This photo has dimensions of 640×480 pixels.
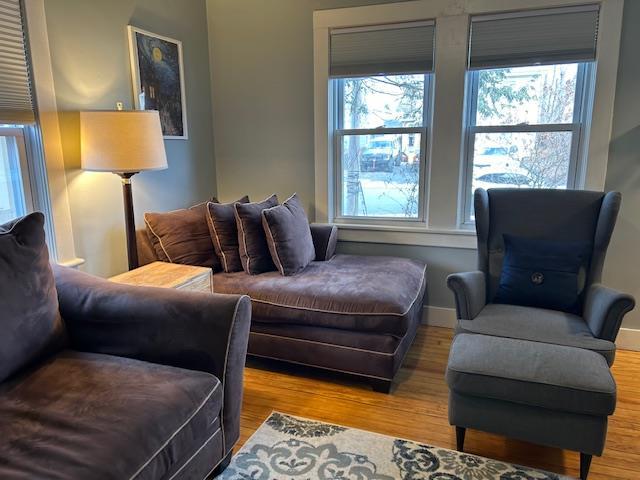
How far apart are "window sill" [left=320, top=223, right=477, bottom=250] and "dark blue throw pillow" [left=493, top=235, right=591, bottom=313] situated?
63 cm

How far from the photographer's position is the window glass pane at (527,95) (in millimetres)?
2852

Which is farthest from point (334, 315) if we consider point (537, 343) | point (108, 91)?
point (108, 91)

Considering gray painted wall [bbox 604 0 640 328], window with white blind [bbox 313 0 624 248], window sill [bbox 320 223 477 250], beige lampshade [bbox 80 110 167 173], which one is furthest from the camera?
window sill [bbox 320 223 477 250]

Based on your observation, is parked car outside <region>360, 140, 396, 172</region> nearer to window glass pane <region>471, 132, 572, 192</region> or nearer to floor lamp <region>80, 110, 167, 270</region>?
window glass pane <region>471, 132, 572, 192</region>

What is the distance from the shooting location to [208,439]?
161 cm

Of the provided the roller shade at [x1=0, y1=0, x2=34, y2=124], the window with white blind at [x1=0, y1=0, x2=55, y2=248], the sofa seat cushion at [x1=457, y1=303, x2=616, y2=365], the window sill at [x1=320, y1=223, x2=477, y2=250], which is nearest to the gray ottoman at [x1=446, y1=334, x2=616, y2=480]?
the sofa seat cushion at [x1=457, y1=303, x2=616, y2=365]

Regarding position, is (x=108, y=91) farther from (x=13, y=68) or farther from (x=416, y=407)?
(x=416, y=407)

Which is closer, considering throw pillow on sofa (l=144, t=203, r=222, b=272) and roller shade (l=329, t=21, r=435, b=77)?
throw pillow on sofa (l=144, t=203, r=222, b=272)

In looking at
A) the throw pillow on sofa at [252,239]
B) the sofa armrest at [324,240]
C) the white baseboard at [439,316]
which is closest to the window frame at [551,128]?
the white baseboard at [439,316]

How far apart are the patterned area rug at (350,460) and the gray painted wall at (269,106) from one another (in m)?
1.48

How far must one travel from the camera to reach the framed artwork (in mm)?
2750

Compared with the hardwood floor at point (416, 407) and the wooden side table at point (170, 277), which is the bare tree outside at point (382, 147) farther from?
the wooden side table at point (170, 277)

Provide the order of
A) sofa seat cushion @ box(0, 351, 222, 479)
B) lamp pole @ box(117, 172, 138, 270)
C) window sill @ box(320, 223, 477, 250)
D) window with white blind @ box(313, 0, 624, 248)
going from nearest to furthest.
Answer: sofa seat cushion @ box(0, 351, 222, 479), lamp pole @ box(117, 172, 138, 270), window with white blind @ box(313, 0, 624, 248), window sill @ box(320, 223, 477, 250)

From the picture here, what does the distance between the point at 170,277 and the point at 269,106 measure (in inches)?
63.9
